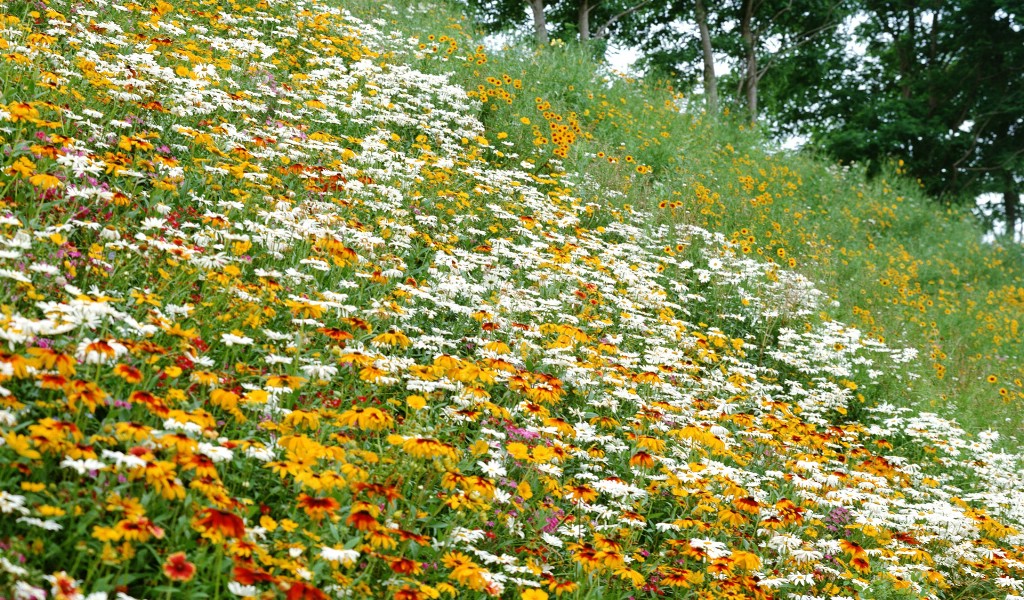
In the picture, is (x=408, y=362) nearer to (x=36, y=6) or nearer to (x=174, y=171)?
(x=174, y=171)

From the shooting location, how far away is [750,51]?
16344 millimetres

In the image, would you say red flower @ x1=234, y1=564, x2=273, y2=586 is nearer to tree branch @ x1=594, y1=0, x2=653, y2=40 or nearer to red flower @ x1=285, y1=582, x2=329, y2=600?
red flower @ x1=285, y1=582, x2=329, y2=600

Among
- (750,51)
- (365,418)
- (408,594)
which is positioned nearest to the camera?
(408,594)

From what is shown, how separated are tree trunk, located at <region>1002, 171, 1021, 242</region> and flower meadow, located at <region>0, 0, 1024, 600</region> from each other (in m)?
13.7

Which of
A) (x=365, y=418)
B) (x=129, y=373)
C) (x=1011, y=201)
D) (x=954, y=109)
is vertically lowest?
(x=365, y=418)

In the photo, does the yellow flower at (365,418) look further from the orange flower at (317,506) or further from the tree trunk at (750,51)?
the tree trunk at (750,51)

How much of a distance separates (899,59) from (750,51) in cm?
625

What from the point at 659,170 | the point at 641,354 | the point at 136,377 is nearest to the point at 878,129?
the point at 659,170

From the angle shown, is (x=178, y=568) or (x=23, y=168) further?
(x=23, y=168)

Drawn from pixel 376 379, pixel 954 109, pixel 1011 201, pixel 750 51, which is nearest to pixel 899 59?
pixel 954 109

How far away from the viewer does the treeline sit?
16.6 m

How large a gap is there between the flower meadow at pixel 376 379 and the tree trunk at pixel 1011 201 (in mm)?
13744

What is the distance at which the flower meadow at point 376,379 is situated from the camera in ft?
8.25

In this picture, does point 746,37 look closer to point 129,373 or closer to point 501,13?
point 501,13
